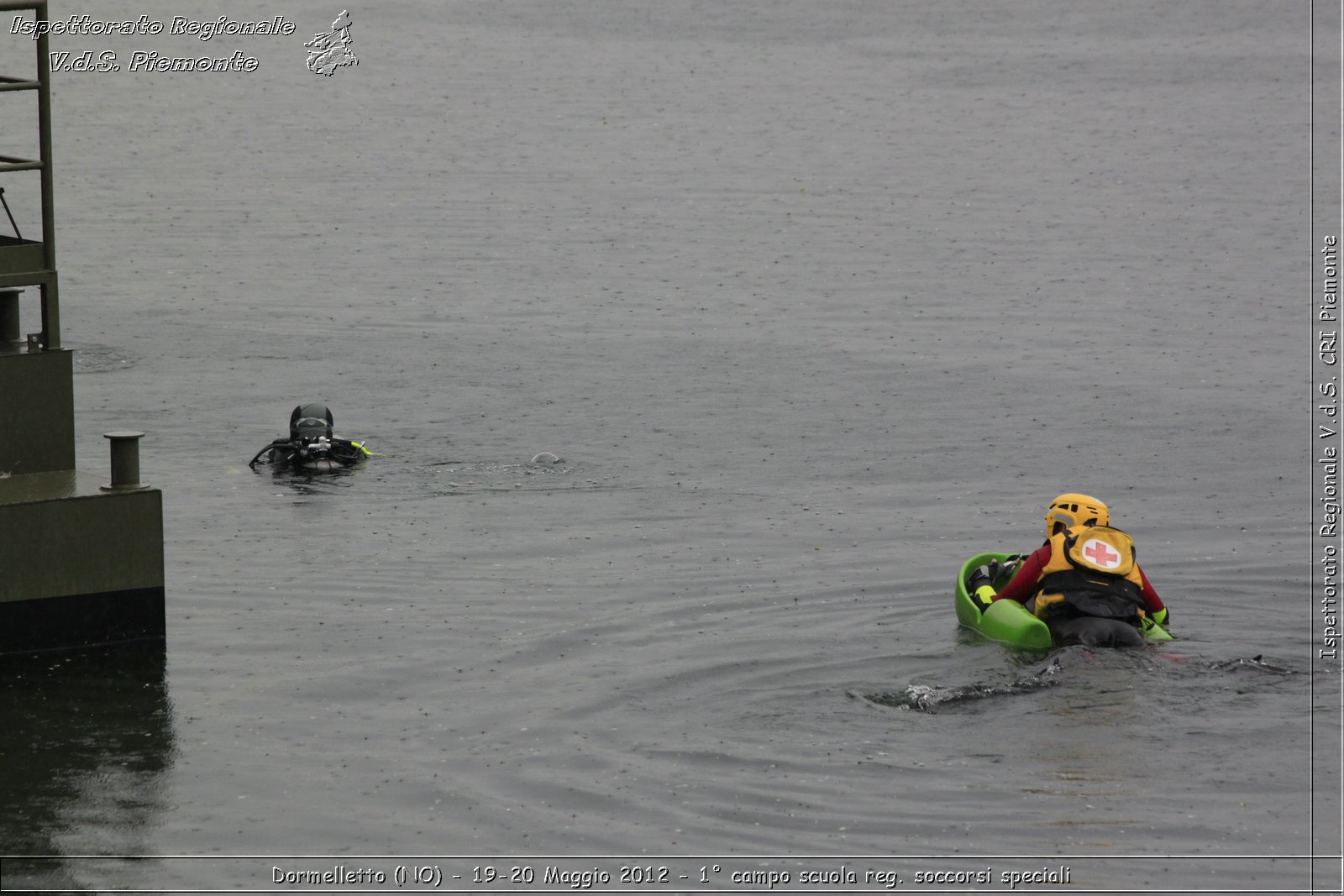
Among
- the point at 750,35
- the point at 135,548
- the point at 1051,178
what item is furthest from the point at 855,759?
the point at 750,35

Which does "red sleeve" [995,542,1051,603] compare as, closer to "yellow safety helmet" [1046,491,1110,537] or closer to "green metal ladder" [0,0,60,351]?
"yellow safety helmet" [1046,491,1110,537]

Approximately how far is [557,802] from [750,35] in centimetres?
4754

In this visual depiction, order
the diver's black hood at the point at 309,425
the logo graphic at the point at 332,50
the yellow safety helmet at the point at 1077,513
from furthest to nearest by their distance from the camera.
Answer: the logo graphic at the point at 332,50, the diver's black hood at the point at 309,425, the yellow safety helmet at the point at 1077,513

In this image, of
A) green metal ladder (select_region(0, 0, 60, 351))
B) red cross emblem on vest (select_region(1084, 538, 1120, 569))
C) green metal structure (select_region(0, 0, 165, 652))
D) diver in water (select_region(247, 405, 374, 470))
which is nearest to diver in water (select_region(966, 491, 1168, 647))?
red cross emblem on vest (select_region(1084, 538, 1120, 569))

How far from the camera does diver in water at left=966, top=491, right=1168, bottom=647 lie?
12883 millimetres

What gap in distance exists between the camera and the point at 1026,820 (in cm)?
1031

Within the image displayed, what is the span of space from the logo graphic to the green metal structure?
37.4 m

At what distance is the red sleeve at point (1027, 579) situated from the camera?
13.4 m

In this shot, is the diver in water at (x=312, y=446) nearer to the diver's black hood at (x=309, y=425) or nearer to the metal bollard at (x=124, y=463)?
the diver's black hood at (x=309, y=425)

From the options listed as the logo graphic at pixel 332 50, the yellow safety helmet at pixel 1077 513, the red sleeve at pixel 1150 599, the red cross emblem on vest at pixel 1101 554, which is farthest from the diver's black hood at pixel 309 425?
the logo graphic at pixel 332 50

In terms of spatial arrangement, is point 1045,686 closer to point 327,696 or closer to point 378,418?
point 327,696

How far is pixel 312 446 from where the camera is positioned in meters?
18.2

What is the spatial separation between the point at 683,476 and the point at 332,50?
36192mm

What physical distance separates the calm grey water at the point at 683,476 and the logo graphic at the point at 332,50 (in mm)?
4799
